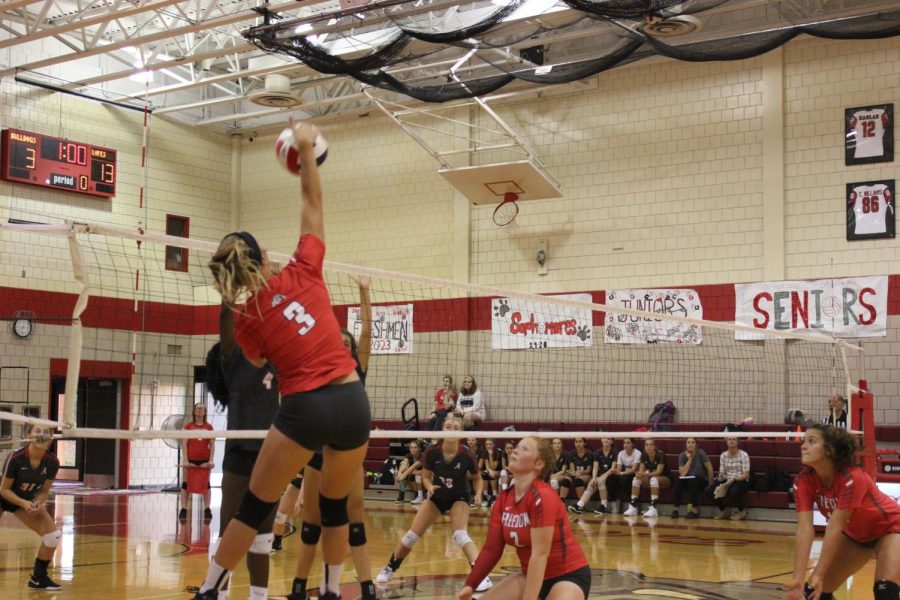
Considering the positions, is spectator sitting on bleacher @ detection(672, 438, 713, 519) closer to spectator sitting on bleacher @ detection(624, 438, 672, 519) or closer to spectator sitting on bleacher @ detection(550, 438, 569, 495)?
spectator sitting on bleacher @ detection(624, 438, 672, 519)

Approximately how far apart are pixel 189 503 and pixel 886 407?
10.4 m

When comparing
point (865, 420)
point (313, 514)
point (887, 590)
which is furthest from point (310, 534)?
point (865, 420)

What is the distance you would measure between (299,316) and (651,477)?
12.5 meters

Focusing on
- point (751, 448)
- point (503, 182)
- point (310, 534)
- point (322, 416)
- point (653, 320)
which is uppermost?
point (503, 182)

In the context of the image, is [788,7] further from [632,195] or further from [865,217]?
[632,195]

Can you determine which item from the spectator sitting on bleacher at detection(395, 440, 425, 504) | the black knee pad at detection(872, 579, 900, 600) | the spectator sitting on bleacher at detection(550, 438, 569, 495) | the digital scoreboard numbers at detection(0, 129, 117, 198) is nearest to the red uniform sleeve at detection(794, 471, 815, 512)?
the black knee pad at detection(872, 579, 900, 600)

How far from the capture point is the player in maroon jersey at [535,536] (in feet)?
16.6

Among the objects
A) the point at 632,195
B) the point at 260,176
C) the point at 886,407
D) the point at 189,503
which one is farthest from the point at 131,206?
the point at 886,407

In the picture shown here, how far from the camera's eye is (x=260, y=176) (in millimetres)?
22062

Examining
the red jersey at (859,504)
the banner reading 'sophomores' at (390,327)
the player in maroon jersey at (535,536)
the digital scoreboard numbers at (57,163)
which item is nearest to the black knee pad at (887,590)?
the red jersey at (859,504)

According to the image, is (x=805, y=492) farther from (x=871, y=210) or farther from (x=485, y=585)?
(x=871, y=210)

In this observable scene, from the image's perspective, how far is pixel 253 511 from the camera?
4062mm

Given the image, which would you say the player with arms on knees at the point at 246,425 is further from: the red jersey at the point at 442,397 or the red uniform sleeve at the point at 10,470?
the red jersey at the point at 442,397

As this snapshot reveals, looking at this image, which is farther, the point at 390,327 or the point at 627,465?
the point at 390,327
